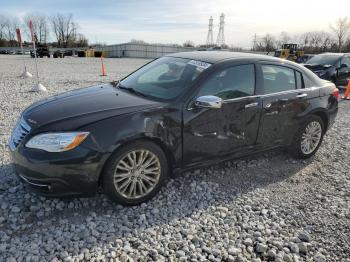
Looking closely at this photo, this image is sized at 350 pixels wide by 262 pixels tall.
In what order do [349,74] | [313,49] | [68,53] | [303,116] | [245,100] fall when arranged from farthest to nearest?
[313,49]
[68,53]
[349,74]
[303,116]
[245,100]

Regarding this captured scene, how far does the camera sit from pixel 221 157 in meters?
4.13

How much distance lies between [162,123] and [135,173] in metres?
0.61

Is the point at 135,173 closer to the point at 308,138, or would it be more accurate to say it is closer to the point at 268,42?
the point at 308,138

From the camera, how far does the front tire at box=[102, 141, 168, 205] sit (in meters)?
3.30

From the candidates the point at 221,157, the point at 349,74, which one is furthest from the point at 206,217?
the point at 349,74

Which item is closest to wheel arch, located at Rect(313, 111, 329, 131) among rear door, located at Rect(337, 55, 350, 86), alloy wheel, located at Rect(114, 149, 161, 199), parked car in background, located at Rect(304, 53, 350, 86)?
alloy wheel, located at Rect(114, 149, 161, 199)

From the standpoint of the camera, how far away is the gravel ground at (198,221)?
2900 mm

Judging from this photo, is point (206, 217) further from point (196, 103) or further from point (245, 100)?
point (245, 100)

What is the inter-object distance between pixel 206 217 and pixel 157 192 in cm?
64

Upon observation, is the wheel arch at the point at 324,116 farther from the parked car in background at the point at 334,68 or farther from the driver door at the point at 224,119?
the parked car in background at the point at 334,68

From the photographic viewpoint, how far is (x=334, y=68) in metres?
12.6

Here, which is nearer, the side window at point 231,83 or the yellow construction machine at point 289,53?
the side window at point 231,83

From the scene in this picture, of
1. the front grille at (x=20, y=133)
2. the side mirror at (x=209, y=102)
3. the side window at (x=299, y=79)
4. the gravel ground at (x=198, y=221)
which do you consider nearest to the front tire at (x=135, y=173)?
the gravel ground at (x=198, y=221)

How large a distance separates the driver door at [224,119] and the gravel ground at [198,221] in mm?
485
